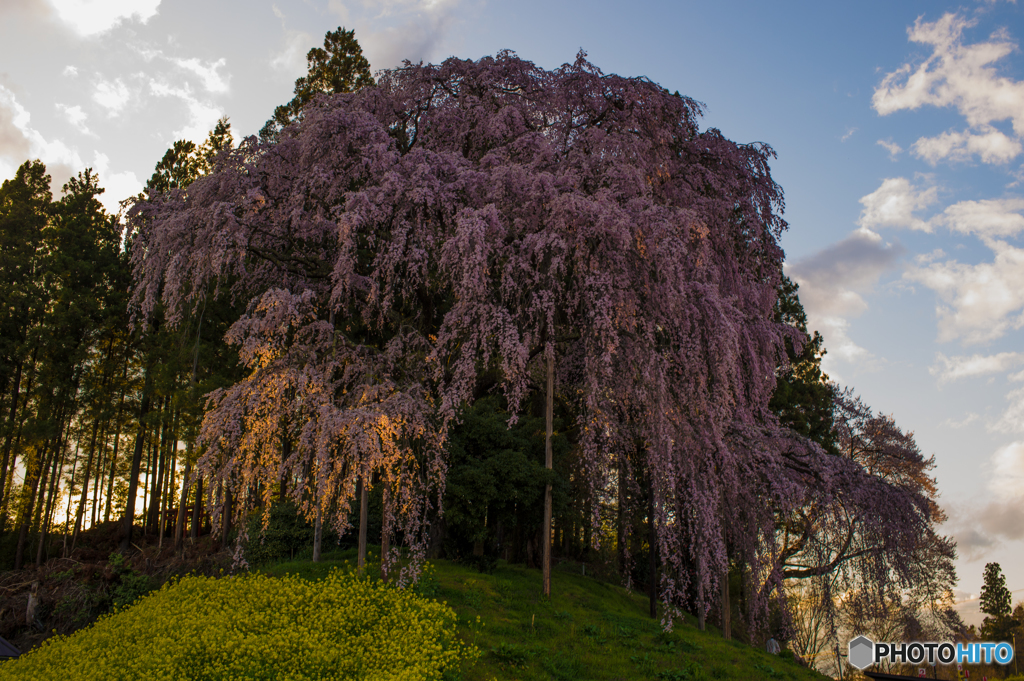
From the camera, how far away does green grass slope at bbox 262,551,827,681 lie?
10820 mm

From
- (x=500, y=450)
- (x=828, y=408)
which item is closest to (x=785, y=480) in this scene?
(x=500, y=450)

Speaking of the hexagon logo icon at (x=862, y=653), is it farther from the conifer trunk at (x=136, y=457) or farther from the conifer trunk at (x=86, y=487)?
the conifer trunk at (x=86, y=487)

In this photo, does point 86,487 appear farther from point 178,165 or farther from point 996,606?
point 996,606

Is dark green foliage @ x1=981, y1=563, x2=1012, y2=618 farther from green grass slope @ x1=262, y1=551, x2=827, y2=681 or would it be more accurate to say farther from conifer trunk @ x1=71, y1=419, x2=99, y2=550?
conifer trunk @ x1=71, y1=419, x2=99, y2=550

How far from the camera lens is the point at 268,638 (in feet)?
32.3

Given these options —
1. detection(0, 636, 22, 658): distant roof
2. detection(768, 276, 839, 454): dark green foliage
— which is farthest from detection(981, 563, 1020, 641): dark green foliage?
detection(0, 636, 22, 658): distant roof

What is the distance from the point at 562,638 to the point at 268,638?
17.4 ft

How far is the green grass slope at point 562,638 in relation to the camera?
426 inches

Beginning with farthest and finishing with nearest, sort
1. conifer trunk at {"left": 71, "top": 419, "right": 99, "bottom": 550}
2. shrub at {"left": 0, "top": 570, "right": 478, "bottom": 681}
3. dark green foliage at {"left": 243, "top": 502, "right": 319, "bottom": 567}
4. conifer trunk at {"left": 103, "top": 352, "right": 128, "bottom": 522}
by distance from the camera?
conifer trunk at {"left": 71, "top": 419, "right": 99, "bottom": 550} < conifer trunk at {"left": 103, "top": 352, "right": 128, "bottom": 522} < dark green foliage at {"left": 243, "top": 502, "right": 319, "bottom": 567} < shrub at {"left": 0, "top": 570, "right": 478, "bottom": 681}

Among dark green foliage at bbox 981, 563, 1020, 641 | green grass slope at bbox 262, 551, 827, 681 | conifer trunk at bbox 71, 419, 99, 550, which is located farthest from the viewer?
dark green foliage at bbox 981, 563, 1020, 641

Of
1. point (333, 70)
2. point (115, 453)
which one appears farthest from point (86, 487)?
point (333, 70)

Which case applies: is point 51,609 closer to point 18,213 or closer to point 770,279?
point 770,279

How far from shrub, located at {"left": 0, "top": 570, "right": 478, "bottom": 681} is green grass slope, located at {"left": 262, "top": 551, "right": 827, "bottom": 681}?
80 cm

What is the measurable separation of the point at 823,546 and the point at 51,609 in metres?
18.4
